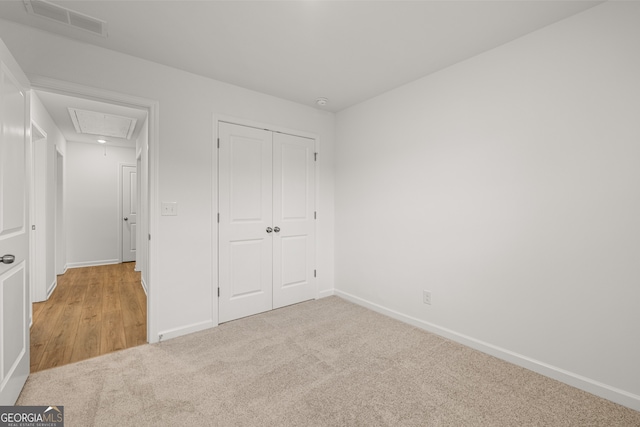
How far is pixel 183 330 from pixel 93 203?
4670 mm

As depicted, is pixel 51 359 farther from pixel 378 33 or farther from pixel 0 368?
pixel 378 33

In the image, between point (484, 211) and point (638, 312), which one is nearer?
point (638, 312)

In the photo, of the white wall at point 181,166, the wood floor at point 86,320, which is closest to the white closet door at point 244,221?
the white wall at point 181,166

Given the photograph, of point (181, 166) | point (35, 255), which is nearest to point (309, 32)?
point (181, 166)

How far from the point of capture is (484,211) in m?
2.36

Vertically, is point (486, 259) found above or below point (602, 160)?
below

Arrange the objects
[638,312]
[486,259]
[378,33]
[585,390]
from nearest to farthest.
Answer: [638,312] → [585,390] → [378,33] → [486,259]

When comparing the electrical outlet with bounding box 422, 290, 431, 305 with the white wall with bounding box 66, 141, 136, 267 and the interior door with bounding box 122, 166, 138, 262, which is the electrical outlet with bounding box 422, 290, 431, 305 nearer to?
the interior door with bounding box 122, 166, 138, 262

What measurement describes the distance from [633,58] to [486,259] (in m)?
1.51

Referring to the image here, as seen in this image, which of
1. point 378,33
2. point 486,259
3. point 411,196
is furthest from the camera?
point 411,196

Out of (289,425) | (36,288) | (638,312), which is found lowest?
(289,425)

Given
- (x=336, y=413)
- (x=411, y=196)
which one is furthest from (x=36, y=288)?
(x=411, y=196)

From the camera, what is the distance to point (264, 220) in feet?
10.6

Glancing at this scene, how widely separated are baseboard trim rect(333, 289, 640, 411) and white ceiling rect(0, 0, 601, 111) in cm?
234
